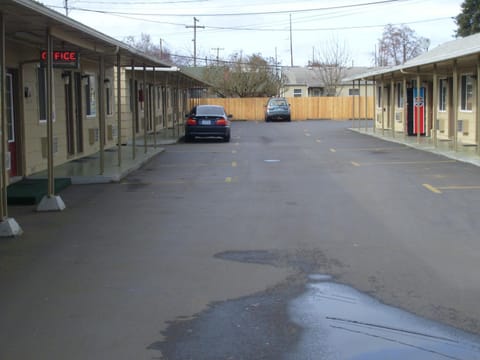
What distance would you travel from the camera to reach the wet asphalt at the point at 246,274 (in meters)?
5.09

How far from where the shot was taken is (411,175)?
15.2 m

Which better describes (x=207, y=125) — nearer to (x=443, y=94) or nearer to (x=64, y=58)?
(x=443, y=94)

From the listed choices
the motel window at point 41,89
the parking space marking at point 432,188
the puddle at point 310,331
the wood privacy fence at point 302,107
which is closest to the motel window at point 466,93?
the parking space marking at point 432,188

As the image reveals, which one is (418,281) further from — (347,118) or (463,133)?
(347,118)

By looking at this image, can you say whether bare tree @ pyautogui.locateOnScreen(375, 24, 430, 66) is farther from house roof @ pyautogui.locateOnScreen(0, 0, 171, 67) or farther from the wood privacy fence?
house roof @ pyautogui.locateOnScreen(0, 0, 171, 67)

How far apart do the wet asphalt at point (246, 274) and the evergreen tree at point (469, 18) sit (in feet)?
137

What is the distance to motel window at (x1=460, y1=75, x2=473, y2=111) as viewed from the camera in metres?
23.6

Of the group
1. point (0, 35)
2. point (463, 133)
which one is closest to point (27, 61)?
point (0, 35)

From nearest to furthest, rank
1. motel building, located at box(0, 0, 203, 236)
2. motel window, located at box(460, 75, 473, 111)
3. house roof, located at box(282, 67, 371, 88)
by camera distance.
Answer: motel building, located at box(0, 0, 203, 236)
motel window, located at box(460, 75, 473, 111)
house roof, located at box(282, 67, 371, 88)

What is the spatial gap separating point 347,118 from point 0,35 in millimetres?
47038

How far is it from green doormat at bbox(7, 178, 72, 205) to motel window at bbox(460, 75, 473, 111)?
14997 mm

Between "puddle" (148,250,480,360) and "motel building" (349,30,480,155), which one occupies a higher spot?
"motel building" (349,30,480,155)

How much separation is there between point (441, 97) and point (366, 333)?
23.4 metres

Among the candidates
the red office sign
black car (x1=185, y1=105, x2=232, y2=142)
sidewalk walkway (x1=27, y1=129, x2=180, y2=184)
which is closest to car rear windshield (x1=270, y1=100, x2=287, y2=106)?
black car (x1=185, y1=105, x2=232, y2=142)
